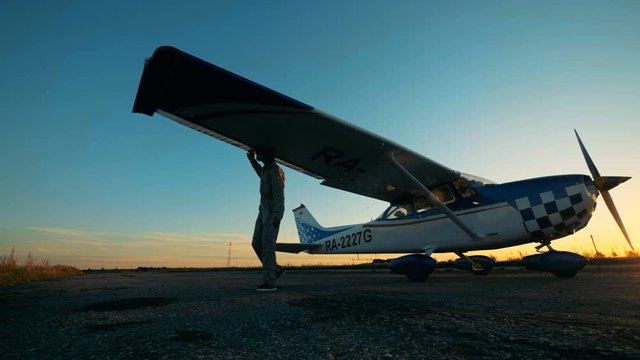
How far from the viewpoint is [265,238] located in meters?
4.19

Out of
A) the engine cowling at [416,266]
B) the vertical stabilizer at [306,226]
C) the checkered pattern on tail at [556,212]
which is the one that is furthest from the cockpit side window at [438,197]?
the vertical stabilizer at [306,226]

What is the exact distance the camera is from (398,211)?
23.2 ft

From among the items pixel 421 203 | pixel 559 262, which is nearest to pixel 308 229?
pixel 421 203

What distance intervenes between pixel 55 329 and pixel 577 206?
23.1 ft

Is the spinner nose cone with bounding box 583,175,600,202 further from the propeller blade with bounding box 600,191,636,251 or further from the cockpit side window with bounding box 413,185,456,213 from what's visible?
the cockpit side window with bounding box 413,185,456,213

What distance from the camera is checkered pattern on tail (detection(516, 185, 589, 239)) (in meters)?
5.21

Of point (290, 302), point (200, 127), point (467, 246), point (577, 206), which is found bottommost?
point (290, 302)

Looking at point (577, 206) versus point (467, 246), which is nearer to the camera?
point (577, 206)

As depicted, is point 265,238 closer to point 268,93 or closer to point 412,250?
point 268,93

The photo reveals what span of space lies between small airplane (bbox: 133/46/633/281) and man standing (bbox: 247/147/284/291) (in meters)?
0.92

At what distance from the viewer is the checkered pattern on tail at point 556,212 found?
5.21 meters

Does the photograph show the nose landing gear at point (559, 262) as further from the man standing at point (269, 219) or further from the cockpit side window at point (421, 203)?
the man standing at point (269, 219)

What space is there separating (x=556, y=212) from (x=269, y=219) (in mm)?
4996

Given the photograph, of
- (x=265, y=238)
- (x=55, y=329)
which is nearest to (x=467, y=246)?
(x=265, y=238)
